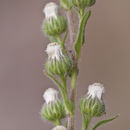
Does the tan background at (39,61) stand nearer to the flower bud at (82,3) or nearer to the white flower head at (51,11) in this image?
the white flower head at (51,11)

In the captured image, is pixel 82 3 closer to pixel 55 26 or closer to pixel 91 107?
pixel 55 26

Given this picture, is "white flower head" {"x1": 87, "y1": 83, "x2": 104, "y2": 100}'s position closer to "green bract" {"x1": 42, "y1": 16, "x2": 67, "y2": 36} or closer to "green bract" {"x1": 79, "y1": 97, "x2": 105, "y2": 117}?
"green bract" {"x1": 79, "y1": 97, "x2": 105, "y2": 117}

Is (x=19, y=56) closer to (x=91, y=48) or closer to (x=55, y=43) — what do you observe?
(x=91, y=48)

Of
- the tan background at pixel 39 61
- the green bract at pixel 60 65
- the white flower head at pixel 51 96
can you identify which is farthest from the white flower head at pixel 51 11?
the tan background at pixel 39 61

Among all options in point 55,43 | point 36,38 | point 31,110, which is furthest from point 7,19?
point 55,43

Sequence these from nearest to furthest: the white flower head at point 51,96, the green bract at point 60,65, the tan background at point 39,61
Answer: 1. the green bract at point 60,65
2. the white flower head at point 51,96
3. the tan background at point 39,61

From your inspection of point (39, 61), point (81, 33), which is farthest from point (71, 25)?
point (39, 61)
